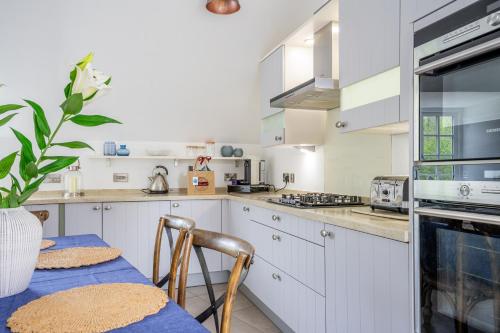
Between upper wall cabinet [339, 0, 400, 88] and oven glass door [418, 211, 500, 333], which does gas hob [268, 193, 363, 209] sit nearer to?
upper wall cabinet [339, 0, 400, 88]

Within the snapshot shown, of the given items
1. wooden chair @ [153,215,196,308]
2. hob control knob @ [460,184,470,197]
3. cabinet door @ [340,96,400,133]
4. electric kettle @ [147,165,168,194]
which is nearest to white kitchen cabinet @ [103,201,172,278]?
electric kettle @ [147,165,168,194]

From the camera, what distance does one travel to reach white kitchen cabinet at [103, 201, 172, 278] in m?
3.55

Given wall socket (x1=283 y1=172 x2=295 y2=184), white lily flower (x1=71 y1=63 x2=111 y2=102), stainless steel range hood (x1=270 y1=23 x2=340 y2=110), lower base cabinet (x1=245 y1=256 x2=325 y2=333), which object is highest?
stainless steel range hood (x1=270 y1=23 x2=340 y2=110)

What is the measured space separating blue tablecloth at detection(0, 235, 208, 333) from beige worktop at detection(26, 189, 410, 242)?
0.98 meters

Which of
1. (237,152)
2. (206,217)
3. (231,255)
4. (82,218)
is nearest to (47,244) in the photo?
(231,255)

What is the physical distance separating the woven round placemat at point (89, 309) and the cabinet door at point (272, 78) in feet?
8.20

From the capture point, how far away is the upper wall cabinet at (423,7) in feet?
4.67

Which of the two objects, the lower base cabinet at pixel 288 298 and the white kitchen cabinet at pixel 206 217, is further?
the white kitchen cabinet at pixel 206 217

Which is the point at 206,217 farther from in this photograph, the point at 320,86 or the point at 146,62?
the point at 320,86

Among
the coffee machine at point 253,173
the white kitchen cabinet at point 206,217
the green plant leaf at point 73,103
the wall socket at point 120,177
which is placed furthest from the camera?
the coffee machine at point 253,173

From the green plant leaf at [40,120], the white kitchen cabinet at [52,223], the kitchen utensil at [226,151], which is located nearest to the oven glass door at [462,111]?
the green plant leaf at [40,120]

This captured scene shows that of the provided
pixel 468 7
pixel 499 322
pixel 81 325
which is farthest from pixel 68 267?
pixel 468 7

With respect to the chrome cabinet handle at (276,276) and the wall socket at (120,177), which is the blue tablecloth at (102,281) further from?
the wall socket at (120,177)

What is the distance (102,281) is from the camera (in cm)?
127
